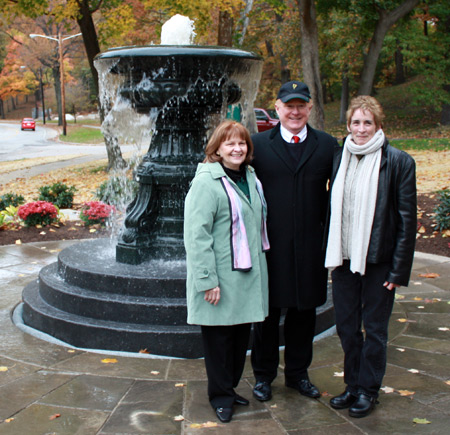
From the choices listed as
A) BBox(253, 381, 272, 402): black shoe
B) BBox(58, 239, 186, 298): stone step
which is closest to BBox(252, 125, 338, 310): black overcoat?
BBox(253, 381, 272, 402): black shoe

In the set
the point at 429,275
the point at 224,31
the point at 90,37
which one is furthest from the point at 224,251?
the point at 224,31

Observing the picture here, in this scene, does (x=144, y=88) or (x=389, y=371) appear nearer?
(x=389, y=371)

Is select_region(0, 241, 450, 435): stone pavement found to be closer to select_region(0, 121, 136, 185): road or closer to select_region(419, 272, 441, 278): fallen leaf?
select_region(419, 272, 441, 278): fallen leaf

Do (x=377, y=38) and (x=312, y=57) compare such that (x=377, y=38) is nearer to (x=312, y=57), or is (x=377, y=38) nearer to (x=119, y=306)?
(x=312, y=57)

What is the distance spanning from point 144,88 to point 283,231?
2.43m

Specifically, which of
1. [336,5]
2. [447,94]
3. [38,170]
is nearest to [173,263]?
[38,170]

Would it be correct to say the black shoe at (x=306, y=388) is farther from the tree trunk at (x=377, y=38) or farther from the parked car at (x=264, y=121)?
the parked car at (x=264, y=121)

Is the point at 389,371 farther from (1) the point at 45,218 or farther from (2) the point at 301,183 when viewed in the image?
(1) the point at 45,218

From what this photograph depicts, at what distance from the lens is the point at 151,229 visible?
5.95 metres

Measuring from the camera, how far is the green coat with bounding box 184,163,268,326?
3439mm

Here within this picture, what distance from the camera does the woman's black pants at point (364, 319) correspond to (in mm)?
3605

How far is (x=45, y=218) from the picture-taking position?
32.7ft

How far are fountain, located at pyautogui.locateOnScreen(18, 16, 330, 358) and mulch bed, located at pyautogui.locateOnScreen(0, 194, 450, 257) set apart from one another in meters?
3.26

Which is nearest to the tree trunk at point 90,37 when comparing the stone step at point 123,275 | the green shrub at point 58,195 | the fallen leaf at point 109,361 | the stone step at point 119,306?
the green shrub at point 58,195
